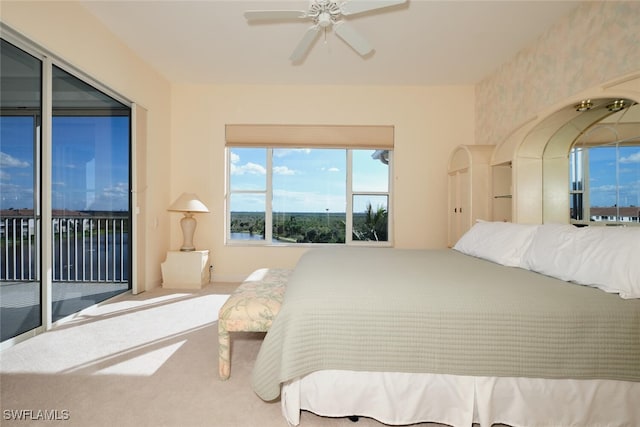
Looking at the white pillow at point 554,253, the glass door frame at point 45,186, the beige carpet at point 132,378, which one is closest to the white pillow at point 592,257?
the white pillow at point 554,253

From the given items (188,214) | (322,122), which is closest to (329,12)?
(322,122)

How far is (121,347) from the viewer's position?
2.06 metres

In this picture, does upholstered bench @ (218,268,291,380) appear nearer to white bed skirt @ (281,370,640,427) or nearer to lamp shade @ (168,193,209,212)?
white bed skirt @ (281,370,640,427)

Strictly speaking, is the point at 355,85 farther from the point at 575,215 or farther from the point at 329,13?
the point at 575,215

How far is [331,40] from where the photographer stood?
2936 mm

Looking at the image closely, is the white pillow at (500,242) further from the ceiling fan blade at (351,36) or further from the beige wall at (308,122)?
the ceiling fan blade at (351,36)

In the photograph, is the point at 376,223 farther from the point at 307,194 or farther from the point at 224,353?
the point at 224,353

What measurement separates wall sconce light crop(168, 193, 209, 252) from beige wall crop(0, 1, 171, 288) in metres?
0.31

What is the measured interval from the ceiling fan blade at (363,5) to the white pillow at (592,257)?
1.77 m

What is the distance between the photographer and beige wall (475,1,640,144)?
203 cm

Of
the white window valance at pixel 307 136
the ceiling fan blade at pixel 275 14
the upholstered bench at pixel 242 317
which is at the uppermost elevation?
the ceiling fan blade at pixel 275 14

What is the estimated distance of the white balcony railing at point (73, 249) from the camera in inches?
81.8

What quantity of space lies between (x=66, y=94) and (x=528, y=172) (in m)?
4.20

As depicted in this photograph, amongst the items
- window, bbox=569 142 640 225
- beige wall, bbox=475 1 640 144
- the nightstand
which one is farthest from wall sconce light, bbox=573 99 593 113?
the nightstand
